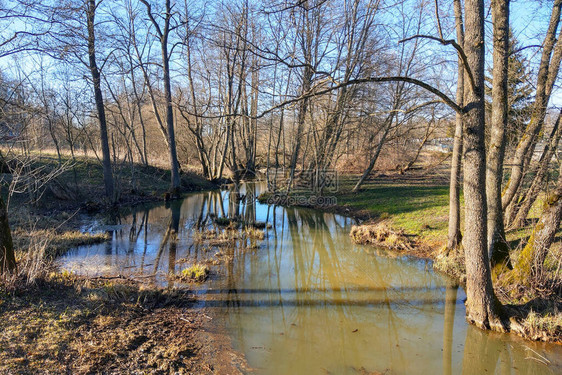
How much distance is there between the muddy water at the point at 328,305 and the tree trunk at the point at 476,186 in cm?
41

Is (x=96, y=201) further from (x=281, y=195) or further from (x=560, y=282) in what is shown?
(x=560, y=282)

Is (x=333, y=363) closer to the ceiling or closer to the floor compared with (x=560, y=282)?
→ closer to the floor

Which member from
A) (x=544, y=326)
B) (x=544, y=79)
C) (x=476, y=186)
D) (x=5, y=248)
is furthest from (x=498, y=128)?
(x=5, y=248)

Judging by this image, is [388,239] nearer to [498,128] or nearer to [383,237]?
[383,237]

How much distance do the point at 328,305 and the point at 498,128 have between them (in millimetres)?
4299

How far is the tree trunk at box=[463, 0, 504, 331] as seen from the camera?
4.24 m

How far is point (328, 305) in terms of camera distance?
608cm

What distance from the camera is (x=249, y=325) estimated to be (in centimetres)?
521

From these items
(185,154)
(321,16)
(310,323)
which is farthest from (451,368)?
(185,154)

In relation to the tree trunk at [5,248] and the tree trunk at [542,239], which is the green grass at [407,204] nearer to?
the tree trunk at [542,239]

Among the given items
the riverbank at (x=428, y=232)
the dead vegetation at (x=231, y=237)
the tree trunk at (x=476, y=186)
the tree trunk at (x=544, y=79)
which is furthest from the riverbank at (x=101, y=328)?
the tree trunk at (x=544, y=79)

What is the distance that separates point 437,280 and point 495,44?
189 inches

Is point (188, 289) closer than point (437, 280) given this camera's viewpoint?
Yes

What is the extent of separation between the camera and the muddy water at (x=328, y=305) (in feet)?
14.3
